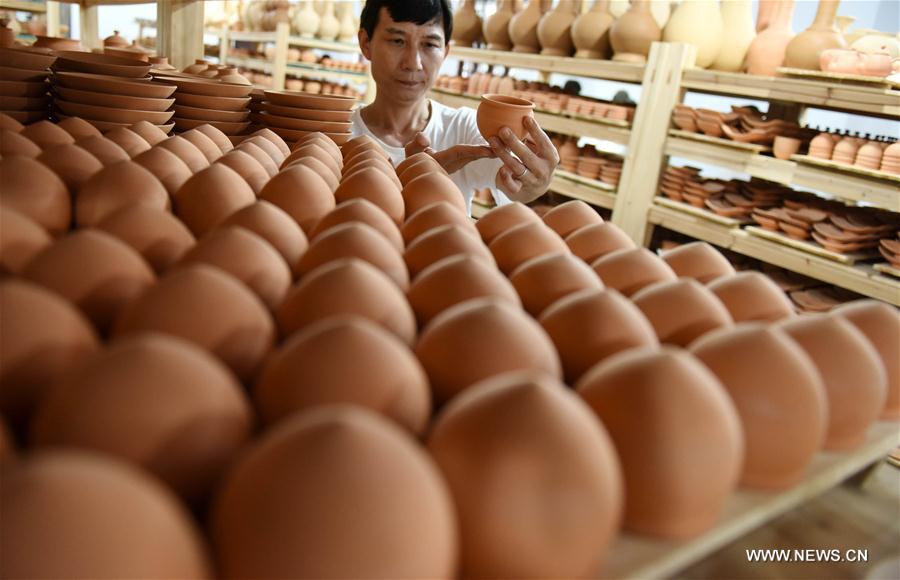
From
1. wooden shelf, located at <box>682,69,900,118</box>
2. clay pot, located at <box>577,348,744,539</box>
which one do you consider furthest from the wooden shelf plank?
wooden shelf, located at <box>682,69,900,118</box>

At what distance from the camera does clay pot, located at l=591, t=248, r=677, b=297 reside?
2.82 ft

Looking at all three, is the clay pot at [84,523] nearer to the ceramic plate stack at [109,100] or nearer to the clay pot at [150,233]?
the clay pot at [150,233]

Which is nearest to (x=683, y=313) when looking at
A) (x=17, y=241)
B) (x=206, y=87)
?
(x=17, y=241)

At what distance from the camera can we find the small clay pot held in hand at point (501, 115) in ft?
4.83

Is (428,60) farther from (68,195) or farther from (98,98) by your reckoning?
(68,195)

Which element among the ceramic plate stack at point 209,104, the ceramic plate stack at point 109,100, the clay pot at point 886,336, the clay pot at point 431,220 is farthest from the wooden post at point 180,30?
the clay pot at point 886,336

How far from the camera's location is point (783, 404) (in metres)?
0.60

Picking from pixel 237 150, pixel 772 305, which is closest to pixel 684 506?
pixel 772 305

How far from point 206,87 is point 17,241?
99cm

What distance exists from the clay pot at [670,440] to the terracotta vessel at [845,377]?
0.21 m

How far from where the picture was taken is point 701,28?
3078 mm

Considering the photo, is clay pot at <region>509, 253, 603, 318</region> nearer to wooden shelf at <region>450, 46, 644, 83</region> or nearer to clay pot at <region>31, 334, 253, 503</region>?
clay pot at <region>31, 334, 253, 503</region>

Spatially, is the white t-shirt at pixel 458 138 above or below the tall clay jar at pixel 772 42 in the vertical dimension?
below

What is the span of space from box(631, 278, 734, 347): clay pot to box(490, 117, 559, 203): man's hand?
2.72 ft
